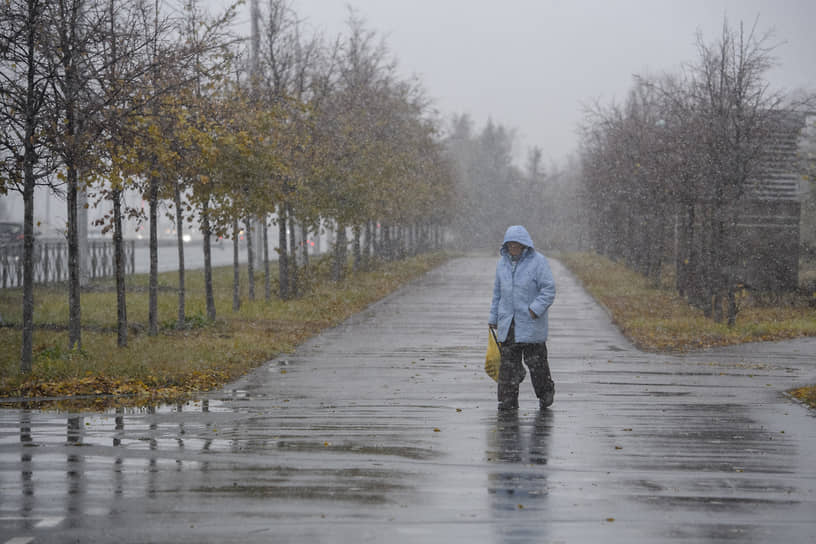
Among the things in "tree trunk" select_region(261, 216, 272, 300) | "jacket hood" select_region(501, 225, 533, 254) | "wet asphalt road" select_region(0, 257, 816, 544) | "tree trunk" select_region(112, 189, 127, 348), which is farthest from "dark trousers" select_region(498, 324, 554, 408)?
"tree trunk" select_region(261, 216, 272, 300)

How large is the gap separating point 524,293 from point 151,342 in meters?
7.76

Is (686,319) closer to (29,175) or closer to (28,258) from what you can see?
(28,258)

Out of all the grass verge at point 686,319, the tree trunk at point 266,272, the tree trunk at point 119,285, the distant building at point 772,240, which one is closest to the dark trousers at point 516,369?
Result: the grass verge at point 686,319

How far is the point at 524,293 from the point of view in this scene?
33.2ft

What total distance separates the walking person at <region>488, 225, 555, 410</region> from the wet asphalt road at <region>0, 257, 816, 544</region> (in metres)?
0.31

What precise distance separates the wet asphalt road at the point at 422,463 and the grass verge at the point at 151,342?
790mm

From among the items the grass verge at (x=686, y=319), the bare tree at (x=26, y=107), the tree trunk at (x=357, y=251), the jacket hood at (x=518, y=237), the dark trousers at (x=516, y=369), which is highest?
the bare tree at (x=26, y=107)

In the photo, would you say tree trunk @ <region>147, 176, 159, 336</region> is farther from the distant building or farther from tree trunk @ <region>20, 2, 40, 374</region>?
the distant building

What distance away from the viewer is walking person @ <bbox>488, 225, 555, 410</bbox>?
33.1 feet

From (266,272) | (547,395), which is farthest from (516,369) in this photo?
(266,272)

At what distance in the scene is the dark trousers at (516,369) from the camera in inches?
402

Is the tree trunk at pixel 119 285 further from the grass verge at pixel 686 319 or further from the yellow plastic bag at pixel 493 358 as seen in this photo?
the grass verge at pixel 686 319

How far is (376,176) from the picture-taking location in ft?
107

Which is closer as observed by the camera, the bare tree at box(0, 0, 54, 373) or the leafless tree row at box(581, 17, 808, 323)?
the bare tree at box(0, 0, 54, 373)
